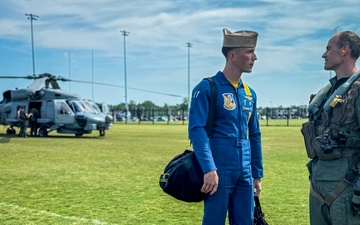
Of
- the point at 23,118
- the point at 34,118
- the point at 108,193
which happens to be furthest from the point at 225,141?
the point at 34,118

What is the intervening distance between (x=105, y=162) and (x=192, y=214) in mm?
6009

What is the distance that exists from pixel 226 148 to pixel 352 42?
1.15 m

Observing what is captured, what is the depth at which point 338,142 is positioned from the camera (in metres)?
2.59

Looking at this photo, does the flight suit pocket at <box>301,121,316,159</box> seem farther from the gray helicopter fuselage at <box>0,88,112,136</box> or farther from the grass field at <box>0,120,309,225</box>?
the gray helicopter fuselage at <box>0,88,112,136</box>

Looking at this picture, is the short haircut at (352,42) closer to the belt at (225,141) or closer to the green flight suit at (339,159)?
the green flight suit at (339,159)

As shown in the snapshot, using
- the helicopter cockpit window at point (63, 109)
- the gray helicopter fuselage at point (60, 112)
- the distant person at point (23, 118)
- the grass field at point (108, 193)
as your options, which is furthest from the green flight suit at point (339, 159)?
the distant person at point (23, 118)

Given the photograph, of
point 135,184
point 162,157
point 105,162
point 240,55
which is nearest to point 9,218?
point 135,184

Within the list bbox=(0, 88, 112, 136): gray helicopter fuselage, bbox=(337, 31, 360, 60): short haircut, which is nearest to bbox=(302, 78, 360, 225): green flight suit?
bbox=(337, 31, 360, 60): short haircut

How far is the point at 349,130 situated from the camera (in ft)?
8.58

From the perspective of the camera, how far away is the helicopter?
875 inches

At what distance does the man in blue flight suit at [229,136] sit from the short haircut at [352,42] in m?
0.64

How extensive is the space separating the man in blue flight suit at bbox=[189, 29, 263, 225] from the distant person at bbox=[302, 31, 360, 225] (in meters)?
0.51

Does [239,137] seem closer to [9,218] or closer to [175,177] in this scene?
[175,177]

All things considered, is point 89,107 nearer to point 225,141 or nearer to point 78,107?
point 78,107
